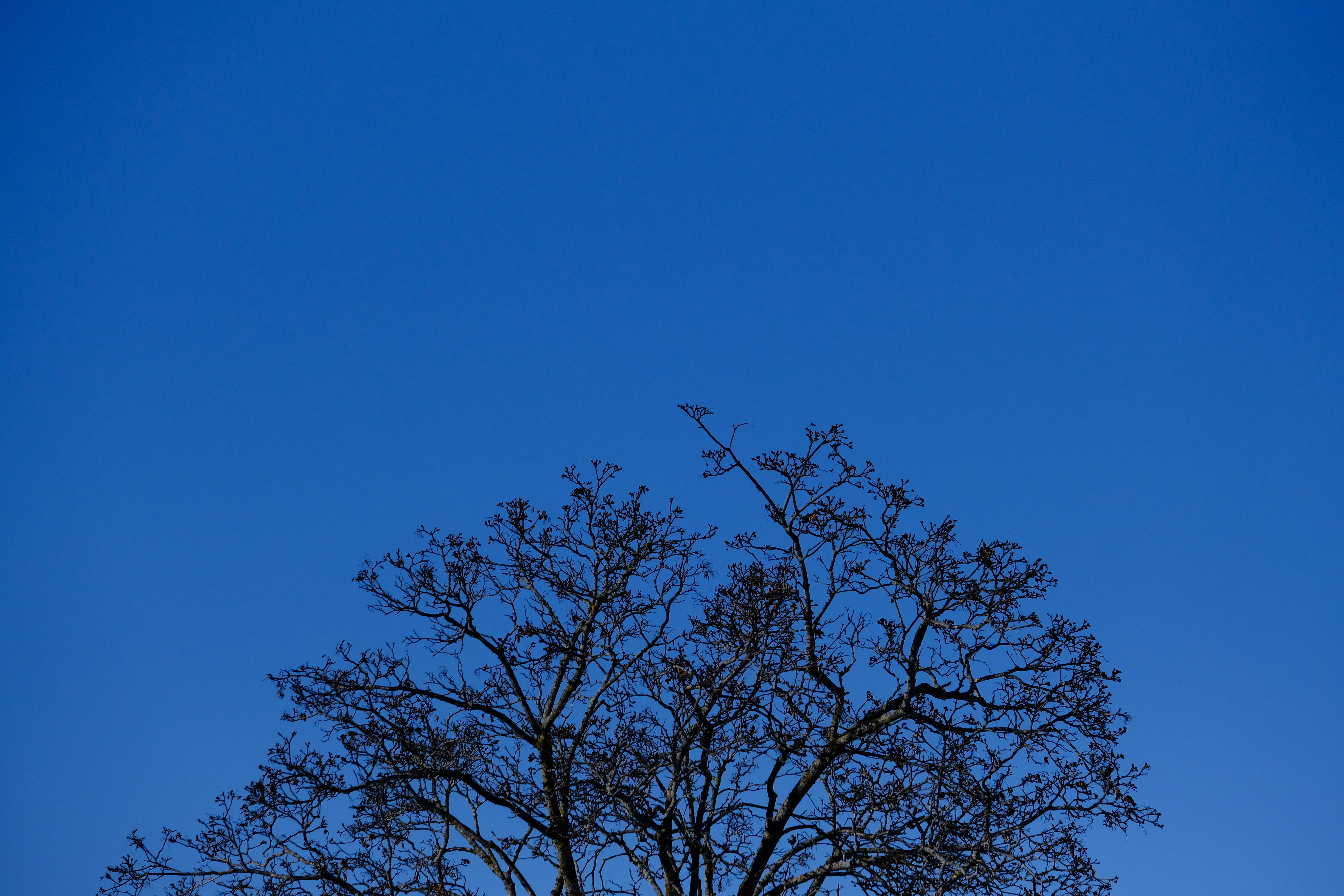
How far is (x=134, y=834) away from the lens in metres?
10.6

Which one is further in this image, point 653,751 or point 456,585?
point 456,585

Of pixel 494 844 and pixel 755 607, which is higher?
pixel 755 607

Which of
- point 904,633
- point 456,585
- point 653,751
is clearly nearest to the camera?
point 904,633

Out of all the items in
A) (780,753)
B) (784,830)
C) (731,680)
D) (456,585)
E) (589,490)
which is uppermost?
(589,490)

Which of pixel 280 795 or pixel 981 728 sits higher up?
pixel 280 795

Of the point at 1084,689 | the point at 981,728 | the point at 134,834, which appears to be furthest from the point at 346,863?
the point at 1084,689

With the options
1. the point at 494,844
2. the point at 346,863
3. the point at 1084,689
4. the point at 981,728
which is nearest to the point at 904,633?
the point at 981,728

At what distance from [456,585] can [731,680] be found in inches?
136

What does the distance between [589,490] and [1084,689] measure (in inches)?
223

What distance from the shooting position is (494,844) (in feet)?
34.4

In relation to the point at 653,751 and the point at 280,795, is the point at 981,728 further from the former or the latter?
the point at 280,795

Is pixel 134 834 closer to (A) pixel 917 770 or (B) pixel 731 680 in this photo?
(B) pixel 731 680

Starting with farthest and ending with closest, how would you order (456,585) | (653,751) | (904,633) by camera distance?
(456,585), (653,751), (904,633)

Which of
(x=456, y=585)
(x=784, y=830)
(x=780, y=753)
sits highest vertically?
(x=456, y=585)
